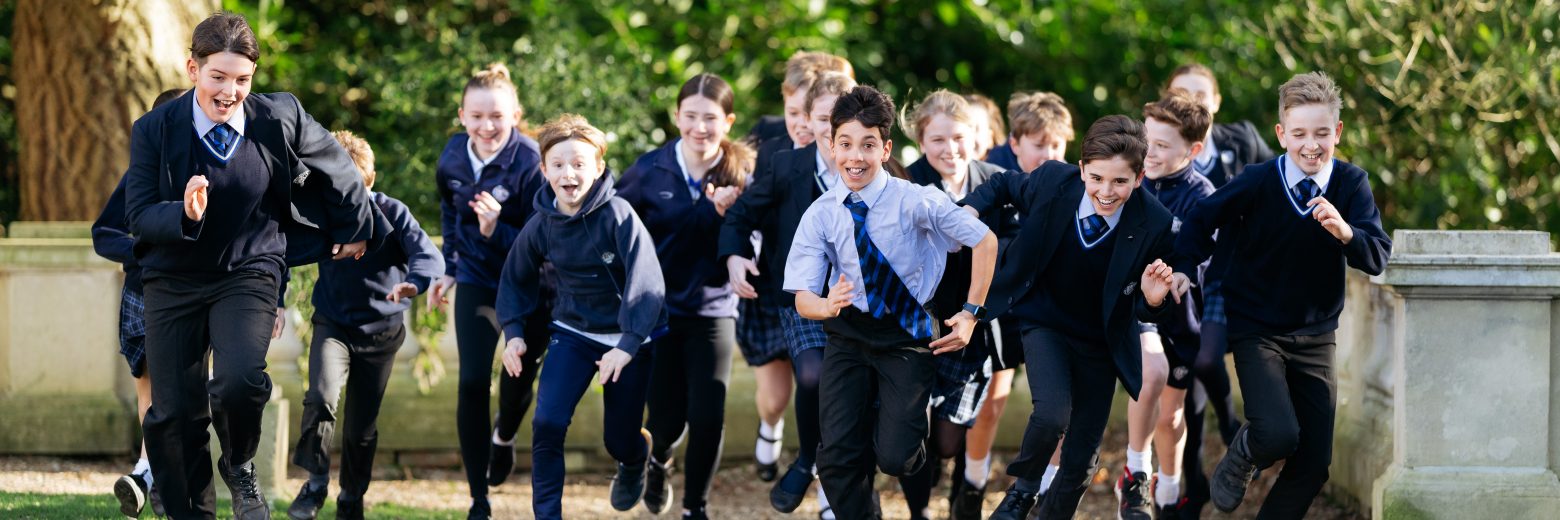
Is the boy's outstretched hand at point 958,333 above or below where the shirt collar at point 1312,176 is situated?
below

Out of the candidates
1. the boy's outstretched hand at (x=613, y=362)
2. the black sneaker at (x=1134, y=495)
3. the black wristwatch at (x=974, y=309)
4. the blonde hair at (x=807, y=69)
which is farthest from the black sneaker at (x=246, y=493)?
the black sneaker at (x=1134, y=495)

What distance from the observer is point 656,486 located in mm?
6875

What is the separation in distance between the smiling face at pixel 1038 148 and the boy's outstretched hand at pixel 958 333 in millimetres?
1244

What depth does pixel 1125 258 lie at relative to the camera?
5.45 metres

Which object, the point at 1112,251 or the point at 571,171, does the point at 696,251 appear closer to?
the point at 571,171

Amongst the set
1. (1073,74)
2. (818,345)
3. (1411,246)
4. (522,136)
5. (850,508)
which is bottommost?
(850,508)

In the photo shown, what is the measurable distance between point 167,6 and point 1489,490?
22.7ft

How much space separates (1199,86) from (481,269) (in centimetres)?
311

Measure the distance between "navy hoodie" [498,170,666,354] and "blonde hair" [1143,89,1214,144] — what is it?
76.1 inches

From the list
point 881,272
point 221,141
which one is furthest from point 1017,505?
point 221,141

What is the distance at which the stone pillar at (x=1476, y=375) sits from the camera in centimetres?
595

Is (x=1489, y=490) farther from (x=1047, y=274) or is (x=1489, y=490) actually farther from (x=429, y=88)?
(x=429, y=88)

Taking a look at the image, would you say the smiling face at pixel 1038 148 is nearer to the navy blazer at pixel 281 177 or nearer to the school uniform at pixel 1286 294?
the school uniform at pixel 1286 294

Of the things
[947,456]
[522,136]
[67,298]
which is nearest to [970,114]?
[947,456]
